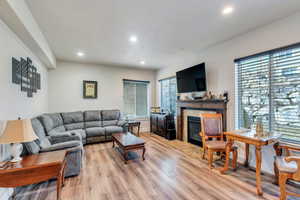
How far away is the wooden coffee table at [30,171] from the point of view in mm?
1513

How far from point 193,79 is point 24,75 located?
3.82m

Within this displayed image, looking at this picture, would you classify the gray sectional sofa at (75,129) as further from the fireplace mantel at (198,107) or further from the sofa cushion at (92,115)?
the fireplace mantel at (198,107)

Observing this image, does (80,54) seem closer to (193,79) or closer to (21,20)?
(21,20)

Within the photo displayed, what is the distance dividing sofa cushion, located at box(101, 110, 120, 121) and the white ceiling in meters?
2.36

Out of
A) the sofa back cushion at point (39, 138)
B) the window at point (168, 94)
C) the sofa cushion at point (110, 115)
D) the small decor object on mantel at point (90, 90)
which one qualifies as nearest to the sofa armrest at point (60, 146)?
the sofa back cushion at point (39, 138)

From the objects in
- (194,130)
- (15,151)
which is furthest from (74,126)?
(194,130)

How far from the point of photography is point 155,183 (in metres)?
2.35

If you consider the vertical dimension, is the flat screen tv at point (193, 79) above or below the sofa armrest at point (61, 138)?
above

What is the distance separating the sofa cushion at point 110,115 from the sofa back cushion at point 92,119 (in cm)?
15

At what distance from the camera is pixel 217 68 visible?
11.7ft

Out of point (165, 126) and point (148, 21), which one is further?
point (165, 126)

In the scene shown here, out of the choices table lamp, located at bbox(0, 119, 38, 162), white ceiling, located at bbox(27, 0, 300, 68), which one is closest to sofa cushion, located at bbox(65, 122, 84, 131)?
white ceiling, located at bbox(27, 0, 300, 68)

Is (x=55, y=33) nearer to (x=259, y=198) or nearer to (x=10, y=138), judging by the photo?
(x=10, y=138)

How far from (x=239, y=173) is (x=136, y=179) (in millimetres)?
1914
